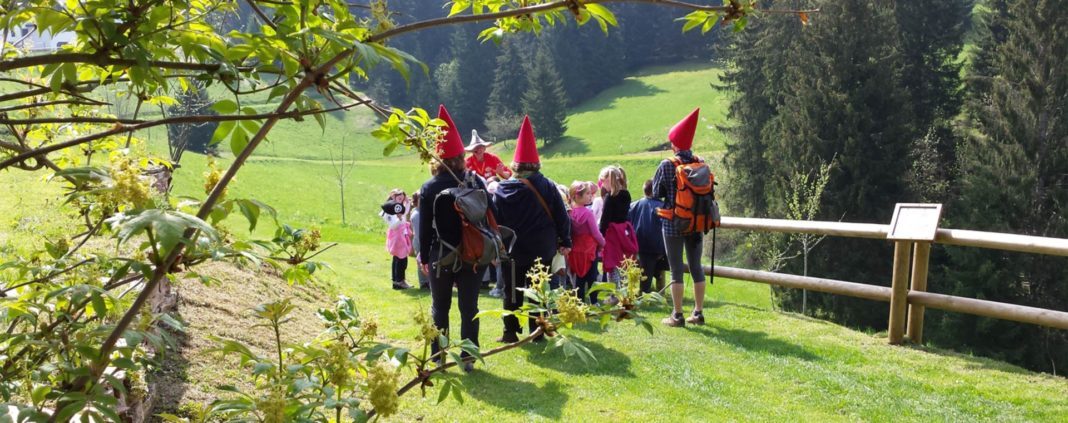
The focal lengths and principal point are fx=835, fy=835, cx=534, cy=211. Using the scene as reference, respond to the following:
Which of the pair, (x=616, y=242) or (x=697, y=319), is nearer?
(x=697, y=319)

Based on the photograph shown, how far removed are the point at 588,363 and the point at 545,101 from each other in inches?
2320

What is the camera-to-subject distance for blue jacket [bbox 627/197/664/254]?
9.03m

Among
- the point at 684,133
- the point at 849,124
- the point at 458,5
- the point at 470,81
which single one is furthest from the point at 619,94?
the point at 458,5

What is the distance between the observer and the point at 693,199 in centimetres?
712

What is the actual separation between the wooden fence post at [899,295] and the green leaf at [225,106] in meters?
6.73

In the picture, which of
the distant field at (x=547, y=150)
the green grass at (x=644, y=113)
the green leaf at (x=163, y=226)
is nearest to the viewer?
the green leaf at (x=163, y=226)

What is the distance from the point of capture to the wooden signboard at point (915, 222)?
23.0 ft

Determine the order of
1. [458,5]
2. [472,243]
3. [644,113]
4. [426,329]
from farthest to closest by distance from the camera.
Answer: [644,113], [472,243], [458,5], [426,329]

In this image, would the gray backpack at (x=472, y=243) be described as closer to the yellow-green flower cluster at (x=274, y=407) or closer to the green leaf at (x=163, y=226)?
the yellow-green flower cluster at (x=274, y=407)

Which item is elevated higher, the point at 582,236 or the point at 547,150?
the point at 582,236

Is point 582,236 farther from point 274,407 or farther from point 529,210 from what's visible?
point 274,407

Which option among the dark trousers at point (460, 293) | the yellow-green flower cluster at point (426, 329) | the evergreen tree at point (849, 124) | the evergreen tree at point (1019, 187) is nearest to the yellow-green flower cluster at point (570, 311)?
the yellow-green flower cluster at point (426, 329)

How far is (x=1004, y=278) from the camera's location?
26.1 m

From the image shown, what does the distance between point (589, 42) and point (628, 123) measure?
58.5 feet
